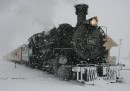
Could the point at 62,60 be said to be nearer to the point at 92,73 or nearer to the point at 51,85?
the point at 92,73

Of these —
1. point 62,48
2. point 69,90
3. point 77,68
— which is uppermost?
point 62,48

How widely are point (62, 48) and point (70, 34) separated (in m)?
0.91

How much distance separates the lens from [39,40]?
17.2 m

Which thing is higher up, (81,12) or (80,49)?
(81,12)

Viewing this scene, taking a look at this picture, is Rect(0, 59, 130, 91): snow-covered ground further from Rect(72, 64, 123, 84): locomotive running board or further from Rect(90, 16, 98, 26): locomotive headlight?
Rect(90, 16, 98, 26): locomotive headlight

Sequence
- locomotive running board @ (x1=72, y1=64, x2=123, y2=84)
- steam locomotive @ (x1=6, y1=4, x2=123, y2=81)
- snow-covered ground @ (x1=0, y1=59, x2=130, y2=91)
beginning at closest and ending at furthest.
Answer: snow-covered ground @ (x1=0, y1=59, x2=130, y2=91) < locomotive running board @ (x1=72, y1=64, x2=123, y2=84) < steam locomotive @ (x1=6, y1=4, x2=123, y2=81)

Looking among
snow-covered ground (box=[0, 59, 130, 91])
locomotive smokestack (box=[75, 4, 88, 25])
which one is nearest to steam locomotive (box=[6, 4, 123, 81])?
locomotive smokestack (box=[75, 4, 88, 25])

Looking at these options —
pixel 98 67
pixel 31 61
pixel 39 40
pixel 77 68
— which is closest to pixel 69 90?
pixel 77 68

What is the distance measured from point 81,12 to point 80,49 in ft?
6.86

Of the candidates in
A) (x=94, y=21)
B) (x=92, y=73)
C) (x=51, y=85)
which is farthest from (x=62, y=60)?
(x=94, y=21)

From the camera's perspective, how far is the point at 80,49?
1292 centimetres

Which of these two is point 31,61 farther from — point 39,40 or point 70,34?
point 70,34

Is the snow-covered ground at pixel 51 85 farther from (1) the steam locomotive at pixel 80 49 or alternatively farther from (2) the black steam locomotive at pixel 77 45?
(2) the black steam locomotive at pixel 77 45

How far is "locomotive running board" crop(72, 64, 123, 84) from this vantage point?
12031 millimetres
